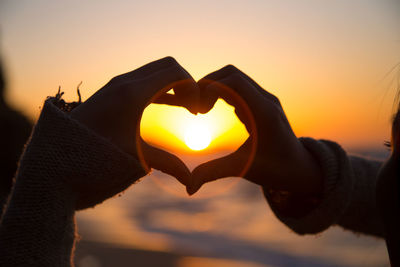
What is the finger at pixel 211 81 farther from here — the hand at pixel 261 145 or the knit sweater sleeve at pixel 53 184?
the knit sweater sleeve at pixel 53 184

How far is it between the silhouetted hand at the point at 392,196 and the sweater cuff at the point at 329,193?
2.07 ft

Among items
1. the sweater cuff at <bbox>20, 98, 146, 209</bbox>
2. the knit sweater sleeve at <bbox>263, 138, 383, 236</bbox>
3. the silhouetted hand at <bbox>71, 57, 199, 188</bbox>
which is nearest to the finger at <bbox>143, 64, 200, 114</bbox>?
the silhouetted hand at <bbox>71, 57, 199, 188</bbox>

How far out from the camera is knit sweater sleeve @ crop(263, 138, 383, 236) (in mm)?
2033

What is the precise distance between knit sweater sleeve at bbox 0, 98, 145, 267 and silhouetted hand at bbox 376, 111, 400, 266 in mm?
1125

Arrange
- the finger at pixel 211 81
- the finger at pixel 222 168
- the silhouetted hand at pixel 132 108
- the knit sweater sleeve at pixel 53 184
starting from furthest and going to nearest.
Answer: the finger at pixel 211 81 < the finger at pixel 222 168 < the silhouetted hand at pixel 132 108 < the knit sweater sleeve at pixel 53 184

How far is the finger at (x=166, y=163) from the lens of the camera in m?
1.81

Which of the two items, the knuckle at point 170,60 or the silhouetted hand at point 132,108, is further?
the knuckle at point 170,60

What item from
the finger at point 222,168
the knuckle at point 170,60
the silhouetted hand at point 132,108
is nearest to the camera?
the silhouetted hand at point 132,108

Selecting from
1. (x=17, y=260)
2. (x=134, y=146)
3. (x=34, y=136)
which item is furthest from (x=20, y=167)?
(x=134, y=146)

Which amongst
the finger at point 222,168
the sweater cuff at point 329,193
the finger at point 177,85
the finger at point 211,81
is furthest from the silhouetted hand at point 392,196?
the finger at point 177,85

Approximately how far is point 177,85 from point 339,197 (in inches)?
45.1

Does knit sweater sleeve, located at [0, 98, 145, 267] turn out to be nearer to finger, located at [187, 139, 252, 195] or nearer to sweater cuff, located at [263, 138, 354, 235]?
finger, located at [187, 139, 252, 195]

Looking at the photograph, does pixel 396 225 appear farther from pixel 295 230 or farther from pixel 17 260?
pixel 17 260

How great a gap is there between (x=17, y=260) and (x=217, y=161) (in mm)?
1062
